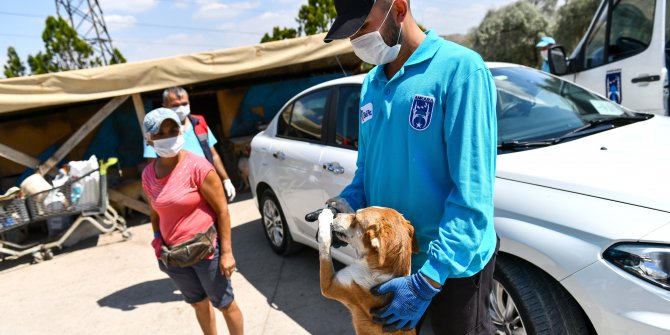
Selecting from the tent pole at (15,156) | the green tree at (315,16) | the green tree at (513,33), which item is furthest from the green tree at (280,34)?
the tent pole at (15,156)

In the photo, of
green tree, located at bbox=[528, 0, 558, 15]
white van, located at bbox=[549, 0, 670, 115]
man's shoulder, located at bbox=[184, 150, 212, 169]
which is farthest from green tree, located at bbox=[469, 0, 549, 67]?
man's shoulder, located at bbox=[184, 150, 212, 169]

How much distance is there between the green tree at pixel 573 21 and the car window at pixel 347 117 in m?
17.5

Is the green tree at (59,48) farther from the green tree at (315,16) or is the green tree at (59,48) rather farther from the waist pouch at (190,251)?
the waist pouch at (190,251)

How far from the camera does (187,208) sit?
8.52ft

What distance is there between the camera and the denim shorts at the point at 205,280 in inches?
104

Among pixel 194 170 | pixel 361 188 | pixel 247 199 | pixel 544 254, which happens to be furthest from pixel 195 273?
pixel 247 199

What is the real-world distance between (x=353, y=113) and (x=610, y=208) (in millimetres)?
2019

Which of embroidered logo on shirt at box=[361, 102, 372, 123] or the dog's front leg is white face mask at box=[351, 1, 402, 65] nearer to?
embroidered logo on shirt at box=[361, 102, 372, 123]

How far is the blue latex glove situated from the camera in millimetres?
1338

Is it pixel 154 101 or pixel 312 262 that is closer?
pixel 312 262

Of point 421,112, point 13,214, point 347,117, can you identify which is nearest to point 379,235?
point 421,112

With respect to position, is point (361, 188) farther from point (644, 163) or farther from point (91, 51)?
point (91, 51)

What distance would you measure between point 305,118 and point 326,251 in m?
2.72

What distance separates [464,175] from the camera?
51.8 inches
